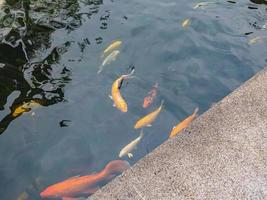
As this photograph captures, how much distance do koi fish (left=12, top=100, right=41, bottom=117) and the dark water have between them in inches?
2.3

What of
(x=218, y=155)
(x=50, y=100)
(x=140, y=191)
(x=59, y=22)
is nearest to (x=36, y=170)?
(x=50, y=100)

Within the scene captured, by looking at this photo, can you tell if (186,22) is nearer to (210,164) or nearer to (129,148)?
(129,148)

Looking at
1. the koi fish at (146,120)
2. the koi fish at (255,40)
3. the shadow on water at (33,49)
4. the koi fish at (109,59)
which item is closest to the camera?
the koi fish at (146,120)

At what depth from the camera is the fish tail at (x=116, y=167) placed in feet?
12.8

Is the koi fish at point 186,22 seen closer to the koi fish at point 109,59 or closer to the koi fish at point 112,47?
the koi fish at point 112,47

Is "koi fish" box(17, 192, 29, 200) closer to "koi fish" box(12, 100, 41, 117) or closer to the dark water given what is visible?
the dark water

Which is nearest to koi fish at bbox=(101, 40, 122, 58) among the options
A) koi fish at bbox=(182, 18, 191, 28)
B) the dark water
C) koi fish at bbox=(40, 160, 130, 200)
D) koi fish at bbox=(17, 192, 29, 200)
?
the dark water

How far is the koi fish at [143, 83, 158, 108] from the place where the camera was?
15.7 ft

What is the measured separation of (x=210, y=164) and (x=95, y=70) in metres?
2.46

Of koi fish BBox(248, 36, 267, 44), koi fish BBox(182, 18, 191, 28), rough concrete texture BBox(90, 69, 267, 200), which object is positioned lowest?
koi fish BBox(182, 18, 191, 28)

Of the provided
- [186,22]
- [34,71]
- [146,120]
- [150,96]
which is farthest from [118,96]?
[186,22]

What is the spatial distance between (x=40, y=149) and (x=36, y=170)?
0.26 metres

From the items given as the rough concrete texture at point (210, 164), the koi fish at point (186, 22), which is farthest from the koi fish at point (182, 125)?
the koi fish at point (186, 22)

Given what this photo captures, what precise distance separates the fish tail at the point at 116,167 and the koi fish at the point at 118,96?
827 millimetres
